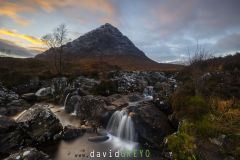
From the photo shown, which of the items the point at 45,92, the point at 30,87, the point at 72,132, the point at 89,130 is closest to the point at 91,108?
the point at 89,130

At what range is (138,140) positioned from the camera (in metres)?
17.3

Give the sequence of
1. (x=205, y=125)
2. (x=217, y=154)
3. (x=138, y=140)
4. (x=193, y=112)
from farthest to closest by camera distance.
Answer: (x=138, y=140) → (x=193, y=112) → (x=205, y=125) → (x=217, y=154)

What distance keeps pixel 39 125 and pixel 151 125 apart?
9.18 metres

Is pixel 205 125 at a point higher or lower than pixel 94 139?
higher

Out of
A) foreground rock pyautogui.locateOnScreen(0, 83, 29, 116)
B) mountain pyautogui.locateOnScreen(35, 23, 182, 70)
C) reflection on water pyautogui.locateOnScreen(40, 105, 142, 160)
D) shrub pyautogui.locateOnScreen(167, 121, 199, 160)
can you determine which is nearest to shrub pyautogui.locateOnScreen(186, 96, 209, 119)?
shrub pyautogui.locateOnScreen(167, 121, 199, 160)

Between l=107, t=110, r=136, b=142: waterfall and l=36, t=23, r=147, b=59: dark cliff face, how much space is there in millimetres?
136403

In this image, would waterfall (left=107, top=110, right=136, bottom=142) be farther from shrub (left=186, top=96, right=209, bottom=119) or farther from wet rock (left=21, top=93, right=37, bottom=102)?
wet rock (left=21, top=93, right=37, bottom=102)

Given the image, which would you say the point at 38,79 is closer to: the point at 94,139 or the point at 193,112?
the point at 94,139

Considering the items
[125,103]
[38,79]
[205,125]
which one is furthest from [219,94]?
[38,79]

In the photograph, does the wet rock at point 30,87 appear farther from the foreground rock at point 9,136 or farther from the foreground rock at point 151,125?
the foreground rock at point 151,125

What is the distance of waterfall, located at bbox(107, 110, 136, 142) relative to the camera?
17.9m

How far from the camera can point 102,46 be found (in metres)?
173

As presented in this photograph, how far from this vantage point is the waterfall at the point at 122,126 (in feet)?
58.6

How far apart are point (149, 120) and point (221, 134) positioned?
6.87m
